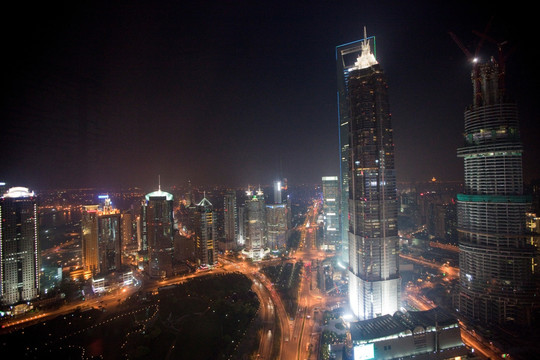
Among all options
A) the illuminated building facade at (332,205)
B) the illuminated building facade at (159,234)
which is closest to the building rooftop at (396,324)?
the illuminated building facade at (332,205)

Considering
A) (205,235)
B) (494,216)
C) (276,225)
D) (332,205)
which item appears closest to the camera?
(494,216)

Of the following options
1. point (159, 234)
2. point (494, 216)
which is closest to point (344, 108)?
point (494, 216)

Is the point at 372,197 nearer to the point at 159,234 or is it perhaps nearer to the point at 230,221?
the point at 159,234

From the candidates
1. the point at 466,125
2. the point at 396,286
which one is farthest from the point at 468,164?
the point at 396,286

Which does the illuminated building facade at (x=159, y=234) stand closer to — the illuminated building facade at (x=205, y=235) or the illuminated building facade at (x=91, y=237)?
the illuminated building facade at (x=205, y=235)

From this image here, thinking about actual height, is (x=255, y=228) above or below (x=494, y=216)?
below

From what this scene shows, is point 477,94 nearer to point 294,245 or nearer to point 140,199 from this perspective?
point 294,245

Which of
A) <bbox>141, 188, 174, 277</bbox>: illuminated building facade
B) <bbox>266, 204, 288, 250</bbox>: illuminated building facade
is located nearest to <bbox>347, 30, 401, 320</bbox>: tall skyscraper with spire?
<bbox>266, 204, 288, 250</bbox>: illuminated building facade

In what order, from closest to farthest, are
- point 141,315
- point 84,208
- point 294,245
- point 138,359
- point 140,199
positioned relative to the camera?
point 138,359 → point 141,315 → point 84,208 → point 140,199 → point 294,245
